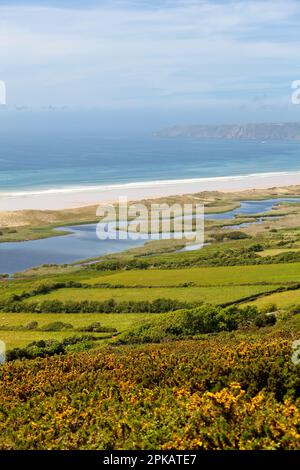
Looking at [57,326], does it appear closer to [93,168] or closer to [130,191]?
[130,191]

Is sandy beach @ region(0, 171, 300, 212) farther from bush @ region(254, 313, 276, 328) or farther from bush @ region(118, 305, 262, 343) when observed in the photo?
bush @ region(254, 313, 276, 328)

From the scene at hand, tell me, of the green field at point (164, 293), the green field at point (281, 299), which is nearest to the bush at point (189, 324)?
the green field at point (281, 299)

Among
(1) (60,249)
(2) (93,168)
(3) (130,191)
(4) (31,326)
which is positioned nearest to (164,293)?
(4) (31,326)

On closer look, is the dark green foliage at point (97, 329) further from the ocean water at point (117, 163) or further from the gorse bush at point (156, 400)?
the ocean water at point (117, 163)

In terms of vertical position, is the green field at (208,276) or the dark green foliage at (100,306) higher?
the green field at (208,276)

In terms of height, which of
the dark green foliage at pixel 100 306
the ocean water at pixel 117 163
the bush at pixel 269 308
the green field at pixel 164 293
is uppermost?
the ocean water at pixel 117 163
